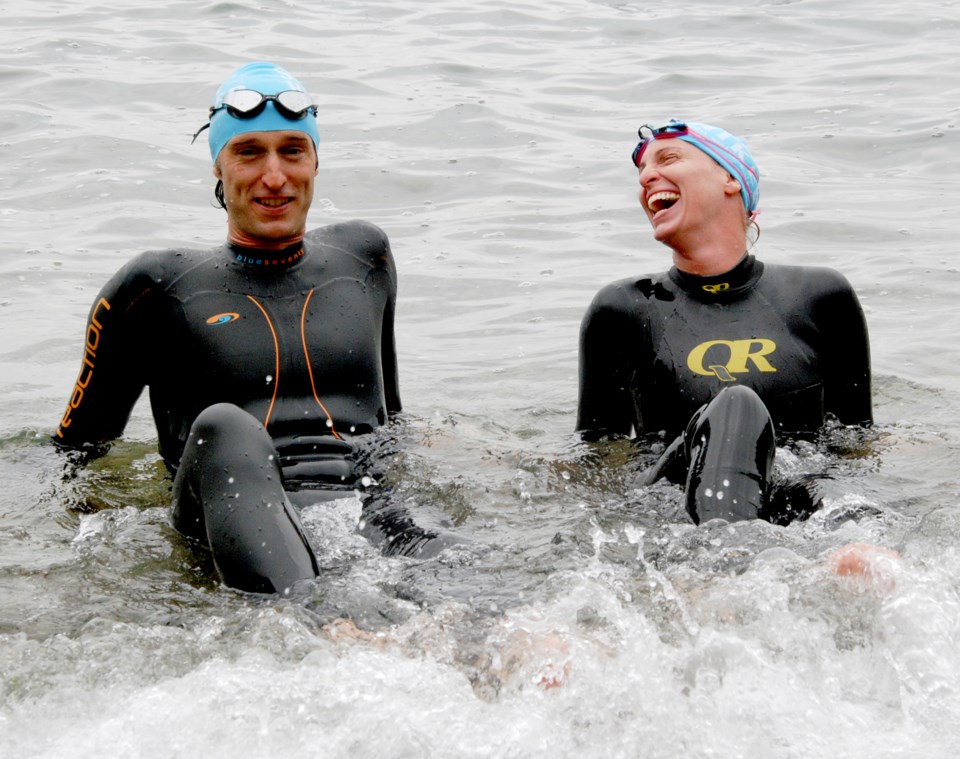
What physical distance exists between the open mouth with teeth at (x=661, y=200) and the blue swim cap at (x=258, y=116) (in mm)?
1419

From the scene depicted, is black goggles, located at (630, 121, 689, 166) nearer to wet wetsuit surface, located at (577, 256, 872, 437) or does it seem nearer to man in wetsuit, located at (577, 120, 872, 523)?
man in wetsuit, located at (577, 120, 872, 523)

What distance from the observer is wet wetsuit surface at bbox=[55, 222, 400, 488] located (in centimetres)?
532

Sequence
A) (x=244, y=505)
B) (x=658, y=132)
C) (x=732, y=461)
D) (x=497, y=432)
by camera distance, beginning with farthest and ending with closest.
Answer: (x=497, y=432) < (x=658, y=132) < (x=732, y=461) < (x=244, y=505)

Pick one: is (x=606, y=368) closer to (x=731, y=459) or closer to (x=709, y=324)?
(x=709, y=324)

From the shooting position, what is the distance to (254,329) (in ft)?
17.6

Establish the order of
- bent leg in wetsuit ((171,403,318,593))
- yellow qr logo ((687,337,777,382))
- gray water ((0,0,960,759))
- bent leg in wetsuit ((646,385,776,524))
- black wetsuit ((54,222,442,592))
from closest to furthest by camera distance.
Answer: gray water ((0,0,960,759))
bent leg in wetsuit ((171,403,318,593))
bent leg in wetsuit ((646,385,776,524))
black wetsuit ((54,222,442,592))
yellow qr logo ((687,337,777,382))

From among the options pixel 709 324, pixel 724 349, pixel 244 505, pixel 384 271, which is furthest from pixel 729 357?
pixel 244 505

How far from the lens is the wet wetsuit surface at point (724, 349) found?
18.7 ft

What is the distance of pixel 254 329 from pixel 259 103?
0.88 meters

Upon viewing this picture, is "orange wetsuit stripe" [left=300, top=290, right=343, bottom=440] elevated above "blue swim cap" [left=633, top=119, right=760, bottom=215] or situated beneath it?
situated beneath

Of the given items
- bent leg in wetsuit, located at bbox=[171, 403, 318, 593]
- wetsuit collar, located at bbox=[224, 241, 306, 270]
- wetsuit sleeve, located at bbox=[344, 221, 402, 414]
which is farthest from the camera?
wetsuit sleeve, located at bbox=[344, 221, 402, 414]

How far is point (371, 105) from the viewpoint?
13.5m

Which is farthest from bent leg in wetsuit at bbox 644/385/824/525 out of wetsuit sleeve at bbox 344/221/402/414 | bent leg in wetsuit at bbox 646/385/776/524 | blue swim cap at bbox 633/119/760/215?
wetsuit sleeve at bbox 344/221/402/414

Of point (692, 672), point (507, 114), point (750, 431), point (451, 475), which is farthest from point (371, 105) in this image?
point (692, 672)
